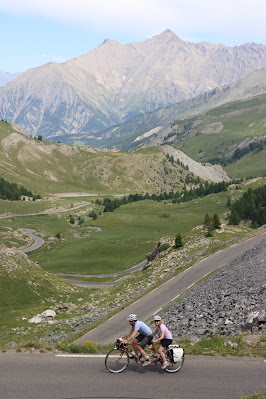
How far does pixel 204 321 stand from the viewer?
88.1 feet

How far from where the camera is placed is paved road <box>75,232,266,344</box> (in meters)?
34.0

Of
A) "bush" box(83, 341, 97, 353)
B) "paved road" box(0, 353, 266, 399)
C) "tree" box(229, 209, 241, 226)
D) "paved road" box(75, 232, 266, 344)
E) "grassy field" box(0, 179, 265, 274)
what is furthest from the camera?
"tree" box(229, 209, 241, 226)

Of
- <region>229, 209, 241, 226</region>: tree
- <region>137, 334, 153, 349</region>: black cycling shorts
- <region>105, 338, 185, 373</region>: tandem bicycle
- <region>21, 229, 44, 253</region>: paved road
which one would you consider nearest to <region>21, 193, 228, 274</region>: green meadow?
<region>21, 229, 44, 253</region>: paved road

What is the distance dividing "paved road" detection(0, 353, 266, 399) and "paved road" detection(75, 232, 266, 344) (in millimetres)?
13301

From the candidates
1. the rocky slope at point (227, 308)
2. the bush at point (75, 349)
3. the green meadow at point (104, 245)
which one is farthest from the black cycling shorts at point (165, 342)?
the green meadow at point (104, 245)

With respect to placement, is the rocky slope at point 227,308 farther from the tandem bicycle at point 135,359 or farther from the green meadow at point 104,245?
the green meadow at point 104,245

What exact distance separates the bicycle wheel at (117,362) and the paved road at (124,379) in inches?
11.7

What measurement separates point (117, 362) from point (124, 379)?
41.7 inches

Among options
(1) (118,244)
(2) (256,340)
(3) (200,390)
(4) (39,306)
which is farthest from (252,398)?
(1) (118,244)

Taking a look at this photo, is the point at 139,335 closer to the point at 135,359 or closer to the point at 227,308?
the point at 135,359

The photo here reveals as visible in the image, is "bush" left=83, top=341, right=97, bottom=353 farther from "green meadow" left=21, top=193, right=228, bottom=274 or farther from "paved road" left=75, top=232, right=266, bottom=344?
"green meadow" left=21, top=193, right=228, bottom=274

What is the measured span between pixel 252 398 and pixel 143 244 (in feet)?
400

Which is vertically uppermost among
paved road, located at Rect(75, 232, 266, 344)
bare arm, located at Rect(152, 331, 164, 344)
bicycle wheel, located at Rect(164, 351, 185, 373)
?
bare arm, located at Rect(152, 331, 164, 344)

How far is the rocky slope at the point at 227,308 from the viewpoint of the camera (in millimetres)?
24500
